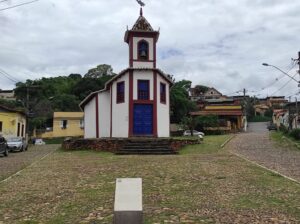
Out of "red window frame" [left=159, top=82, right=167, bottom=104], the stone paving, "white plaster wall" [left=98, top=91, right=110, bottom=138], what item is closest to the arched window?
"red window frame" [left=159, top=82, right=167, bottom=104]

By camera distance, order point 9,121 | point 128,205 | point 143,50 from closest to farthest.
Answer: point 128,205 < point 143,50 < point 9,121

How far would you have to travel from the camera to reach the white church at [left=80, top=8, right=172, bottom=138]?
31.8 metres

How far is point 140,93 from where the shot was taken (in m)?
32.1

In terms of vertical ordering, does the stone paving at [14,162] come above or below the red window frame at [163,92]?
below

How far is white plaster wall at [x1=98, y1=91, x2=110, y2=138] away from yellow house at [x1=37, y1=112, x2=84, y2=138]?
34.3m

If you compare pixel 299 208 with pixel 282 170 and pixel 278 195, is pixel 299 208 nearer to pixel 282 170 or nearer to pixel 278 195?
pixel 278 195

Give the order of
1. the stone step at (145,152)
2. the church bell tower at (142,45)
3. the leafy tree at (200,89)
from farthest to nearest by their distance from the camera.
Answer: the leafy tree at (200,89) < the church bell tower at (142,45) < the stone step at (145,152)

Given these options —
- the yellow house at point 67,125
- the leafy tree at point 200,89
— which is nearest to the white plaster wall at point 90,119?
the yellow house at point 67,125

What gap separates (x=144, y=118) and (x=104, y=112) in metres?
4.29

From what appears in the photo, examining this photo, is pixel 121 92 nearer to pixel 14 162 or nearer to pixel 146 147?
pixel 146 147

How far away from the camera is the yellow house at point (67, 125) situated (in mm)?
68938

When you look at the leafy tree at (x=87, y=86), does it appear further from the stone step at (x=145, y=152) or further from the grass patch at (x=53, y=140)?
the stone step at (x=145, y=152)

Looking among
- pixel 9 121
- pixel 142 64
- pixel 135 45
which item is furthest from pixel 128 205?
pixel 9 121

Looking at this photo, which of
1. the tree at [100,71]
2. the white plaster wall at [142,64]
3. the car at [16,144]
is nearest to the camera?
the white plaster wall at [142,64]
